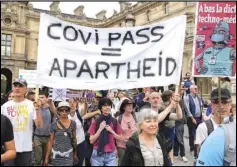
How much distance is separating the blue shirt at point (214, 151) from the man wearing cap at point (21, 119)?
8.66ft

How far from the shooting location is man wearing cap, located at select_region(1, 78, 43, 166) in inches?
182

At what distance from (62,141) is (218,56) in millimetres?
2434

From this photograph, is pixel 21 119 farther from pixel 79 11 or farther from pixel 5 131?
pixel 79 11

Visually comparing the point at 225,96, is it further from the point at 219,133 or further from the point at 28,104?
the point at 28,104

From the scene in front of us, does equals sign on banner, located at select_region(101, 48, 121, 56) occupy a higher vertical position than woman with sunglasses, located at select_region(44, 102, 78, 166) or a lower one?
higher

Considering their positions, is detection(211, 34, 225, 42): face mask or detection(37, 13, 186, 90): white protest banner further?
detection(37, 13, 186, 90): white protest banner

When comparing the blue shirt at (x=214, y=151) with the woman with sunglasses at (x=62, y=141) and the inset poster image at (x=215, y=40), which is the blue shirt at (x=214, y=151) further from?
the woman with sunglasses at (x=62, y=141)

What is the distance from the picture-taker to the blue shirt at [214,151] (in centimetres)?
261

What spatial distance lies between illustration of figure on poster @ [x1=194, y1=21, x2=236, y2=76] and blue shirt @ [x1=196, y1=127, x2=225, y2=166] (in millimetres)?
1712

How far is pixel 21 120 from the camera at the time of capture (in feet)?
15.4

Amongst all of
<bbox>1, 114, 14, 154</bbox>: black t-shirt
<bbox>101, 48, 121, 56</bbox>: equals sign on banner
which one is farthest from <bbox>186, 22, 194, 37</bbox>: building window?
<bbox>1, 114, 14, 154</bbox>: black t-shirt

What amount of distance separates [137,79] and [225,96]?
135 centimetres

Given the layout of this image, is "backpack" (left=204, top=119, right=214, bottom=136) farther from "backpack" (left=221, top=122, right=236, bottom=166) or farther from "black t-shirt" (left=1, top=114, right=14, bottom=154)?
"black t-shirt" (left=1, top=114, right=14, bottom=154)

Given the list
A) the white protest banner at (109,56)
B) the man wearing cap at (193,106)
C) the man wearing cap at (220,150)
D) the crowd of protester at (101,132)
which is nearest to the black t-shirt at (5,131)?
the crowd of protester at (101,132)
